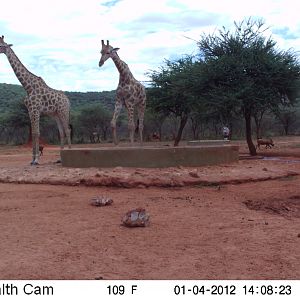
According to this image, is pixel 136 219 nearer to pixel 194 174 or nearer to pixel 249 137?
pixel 194 174

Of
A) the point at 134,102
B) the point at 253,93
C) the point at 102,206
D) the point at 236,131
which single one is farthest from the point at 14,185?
the point at 236,131

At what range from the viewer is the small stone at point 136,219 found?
6270mm

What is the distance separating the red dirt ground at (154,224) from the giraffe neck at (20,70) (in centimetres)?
268

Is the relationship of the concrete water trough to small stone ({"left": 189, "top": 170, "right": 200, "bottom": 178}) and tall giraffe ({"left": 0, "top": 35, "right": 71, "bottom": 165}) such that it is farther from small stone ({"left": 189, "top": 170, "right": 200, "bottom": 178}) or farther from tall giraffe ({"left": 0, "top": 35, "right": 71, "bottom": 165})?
tall giraffe ({"left": 0, "top": 35, "right": 71, "bottom": 165})

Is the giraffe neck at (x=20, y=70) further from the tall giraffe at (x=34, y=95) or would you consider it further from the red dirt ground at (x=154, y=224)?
the red dirt ground at (x=154, y=224)

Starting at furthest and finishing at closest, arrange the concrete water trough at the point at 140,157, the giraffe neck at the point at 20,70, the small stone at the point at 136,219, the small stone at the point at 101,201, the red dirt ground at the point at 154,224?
the giraffe neck at the point at 20,70 → the concrete water trough at the point at 140,157 → the small stone at the point at 101,201 → the small stone at the point at 136,219 → the red dirt ground at the point at 154,224

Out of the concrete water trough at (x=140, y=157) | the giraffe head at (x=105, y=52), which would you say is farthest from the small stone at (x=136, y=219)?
the giraffe head at (x=105, y=52)

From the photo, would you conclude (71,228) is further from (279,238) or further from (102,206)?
(279,238)

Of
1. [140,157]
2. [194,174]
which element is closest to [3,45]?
[140,157]

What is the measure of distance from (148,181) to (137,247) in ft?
14.7

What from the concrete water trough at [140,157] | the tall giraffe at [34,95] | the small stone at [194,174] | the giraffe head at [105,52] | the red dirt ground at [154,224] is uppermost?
the giraffe head at [105,52]

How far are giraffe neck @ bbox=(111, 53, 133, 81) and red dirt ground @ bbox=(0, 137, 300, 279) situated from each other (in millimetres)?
3205

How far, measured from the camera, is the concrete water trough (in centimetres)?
1077

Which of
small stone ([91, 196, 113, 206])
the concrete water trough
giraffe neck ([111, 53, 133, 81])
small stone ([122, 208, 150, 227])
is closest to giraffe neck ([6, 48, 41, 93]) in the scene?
giraffe neck ([111, 53, 133, 81])
